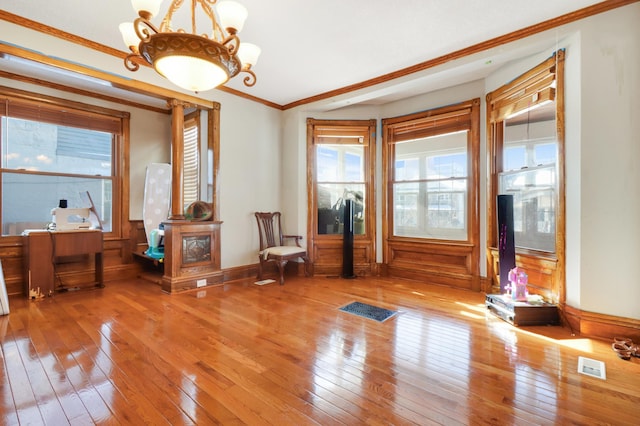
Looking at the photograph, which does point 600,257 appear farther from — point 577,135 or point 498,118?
point 498,118

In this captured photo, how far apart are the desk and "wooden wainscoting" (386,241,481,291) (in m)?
4.31

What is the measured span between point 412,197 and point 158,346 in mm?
3799

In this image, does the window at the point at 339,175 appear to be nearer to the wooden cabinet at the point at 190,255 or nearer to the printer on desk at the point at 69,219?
the wooden cabinet at the point at 190,255

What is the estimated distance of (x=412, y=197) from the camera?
4652mm

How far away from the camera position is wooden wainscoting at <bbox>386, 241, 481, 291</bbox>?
4070mm

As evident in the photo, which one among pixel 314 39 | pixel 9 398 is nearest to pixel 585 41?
pixel 314 39

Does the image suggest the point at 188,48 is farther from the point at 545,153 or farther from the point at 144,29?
the point at 545,153

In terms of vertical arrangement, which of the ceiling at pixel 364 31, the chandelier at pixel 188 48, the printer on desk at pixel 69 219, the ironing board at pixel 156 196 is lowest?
the printer on desk at pixel 69 219

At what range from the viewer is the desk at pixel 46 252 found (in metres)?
3.49

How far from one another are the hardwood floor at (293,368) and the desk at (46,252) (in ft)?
1.30

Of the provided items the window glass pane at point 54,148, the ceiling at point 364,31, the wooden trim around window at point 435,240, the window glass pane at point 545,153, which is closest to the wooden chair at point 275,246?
the wooden trim around window at point 435,240

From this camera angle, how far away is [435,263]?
4367 mm

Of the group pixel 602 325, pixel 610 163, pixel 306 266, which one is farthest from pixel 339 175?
pixel 602 325

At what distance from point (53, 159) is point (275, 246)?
10.8 feet
